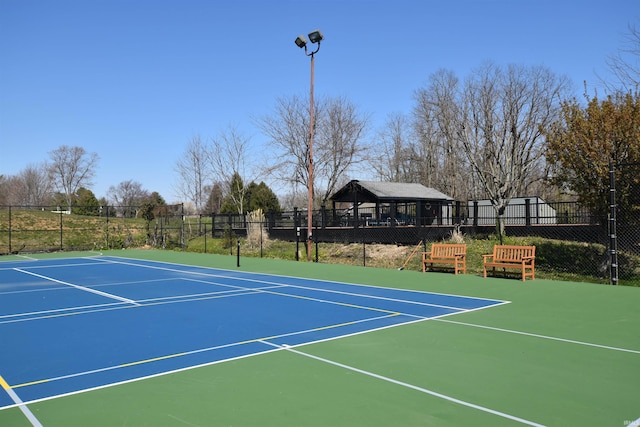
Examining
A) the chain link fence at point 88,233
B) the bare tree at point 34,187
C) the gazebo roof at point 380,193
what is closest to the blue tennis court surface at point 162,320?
the gazebo roof at point 380,193

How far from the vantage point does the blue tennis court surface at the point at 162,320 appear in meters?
5.89

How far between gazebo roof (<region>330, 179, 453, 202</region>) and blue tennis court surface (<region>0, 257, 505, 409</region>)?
56.8 ft

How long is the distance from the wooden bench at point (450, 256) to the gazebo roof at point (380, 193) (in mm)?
14326

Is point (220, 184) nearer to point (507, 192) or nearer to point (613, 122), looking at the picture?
point (507, 192)

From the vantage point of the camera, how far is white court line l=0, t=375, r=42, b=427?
167 inches

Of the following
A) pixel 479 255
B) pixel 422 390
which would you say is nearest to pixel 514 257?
pixel 479 255

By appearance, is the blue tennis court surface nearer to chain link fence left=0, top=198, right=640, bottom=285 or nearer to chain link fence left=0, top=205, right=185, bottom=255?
chain link fence left=0, top=198, right=640, bottom=285

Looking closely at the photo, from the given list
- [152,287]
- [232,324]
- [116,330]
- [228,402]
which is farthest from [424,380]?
[152,287]

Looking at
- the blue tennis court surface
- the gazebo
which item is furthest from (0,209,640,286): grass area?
the gazebo

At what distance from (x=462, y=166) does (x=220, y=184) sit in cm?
2431

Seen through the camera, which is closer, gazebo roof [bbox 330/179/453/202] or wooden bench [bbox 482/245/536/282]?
wooden bench [bbox 482/245/536/282]

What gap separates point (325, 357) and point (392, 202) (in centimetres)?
2726

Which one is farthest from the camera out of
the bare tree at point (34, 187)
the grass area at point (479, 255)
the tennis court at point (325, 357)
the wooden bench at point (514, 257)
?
the bare tree at point (34, 187)

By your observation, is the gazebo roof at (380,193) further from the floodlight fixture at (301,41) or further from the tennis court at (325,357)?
the tennis court at (325,357)
